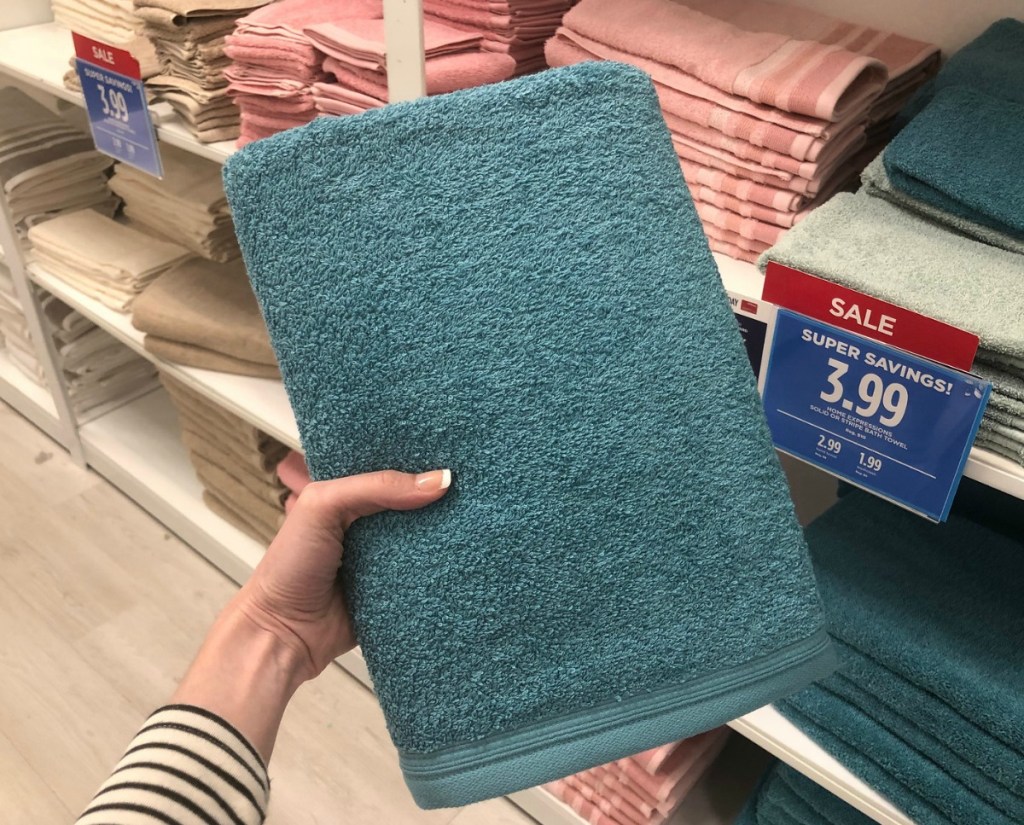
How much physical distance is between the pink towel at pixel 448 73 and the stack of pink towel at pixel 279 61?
0.13ft

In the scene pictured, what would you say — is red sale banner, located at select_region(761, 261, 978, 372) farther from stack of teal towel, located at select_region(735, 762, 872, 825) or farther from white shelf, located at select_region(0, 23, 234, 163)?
white shelf, located at select_region(0, 23, 234, 163)

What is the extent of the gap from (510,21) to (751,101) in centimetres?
32

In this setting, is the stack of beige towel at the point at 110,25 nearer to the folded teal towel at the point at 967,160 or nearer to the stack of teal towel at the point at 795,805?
the folded teal towel at the point at 967,160

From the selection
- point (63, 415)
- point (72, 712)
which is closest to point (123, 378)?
point (63, 415)

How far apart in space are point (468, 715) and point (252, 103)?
790 millimetres

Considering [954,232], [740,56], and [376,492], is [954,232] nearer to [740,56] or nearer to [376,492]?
[740,56]

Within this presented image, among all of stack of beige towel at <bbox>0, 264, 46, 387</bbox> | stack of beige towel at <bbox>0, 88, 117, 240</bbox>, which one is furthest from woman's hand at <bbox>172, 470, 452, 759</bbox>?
stack of beige towel at <bbox>0, 264, 46, 387</bbox>

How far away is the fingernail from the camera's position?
0.54m

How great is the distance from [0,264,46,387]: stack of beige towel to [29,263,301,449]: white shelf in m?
0.43

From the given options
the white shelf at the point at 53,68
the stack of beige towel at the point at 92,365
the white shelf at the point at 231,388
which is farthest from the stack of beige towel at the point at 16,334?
the white shelf at the point at 53,68

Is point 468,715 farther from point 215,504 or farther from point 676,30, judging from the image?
point 215,504

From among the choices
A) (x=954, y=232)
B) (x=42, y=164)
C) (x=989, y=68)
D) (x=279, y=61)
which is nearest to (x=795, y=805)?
(x=954, y=232)

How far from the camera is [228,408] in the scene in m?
1.35

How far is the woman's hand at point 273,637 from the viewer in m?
0.67
